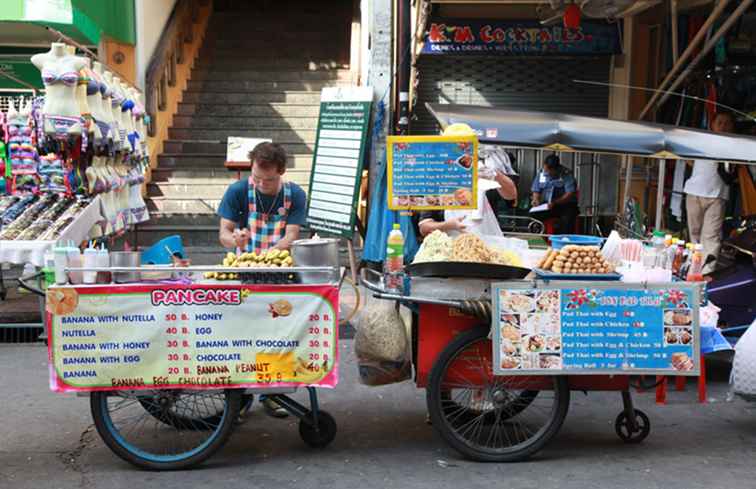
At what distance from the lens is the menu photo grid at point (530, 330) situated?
14.6ft

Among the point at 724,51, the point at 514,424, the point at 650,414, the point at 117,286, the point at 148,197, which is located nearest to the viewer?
the point at 117,286

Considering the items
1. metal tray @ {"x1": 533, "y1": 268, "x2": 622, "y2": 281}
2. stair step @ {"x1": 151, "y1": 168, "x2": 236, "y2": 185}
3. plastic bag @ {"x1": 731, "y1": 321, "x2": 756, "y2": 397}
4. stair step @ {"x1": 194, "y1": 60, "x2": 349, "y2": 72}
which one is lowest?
plastic bag @ {"x1": 731, "y1": 321, "x2": 756, "y2": 397}

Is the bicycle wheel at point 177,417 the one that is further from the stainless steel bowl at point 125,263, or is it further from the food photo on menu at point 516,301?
the food photo on menu at point 516,301

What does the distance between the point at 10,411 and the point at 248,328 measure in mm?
2294

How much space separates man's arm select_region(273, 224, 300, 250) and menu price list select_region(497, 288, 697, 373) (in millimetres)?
1597

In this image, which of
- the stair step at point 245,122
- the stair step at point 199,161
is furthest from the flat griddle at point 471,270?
the stair step at point 245,122

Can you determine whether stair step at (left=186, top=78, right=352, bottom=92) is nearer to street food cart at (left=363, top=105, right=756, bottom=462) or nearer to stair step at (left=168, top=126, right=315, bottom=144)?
stair step at (left=168, top=126, right=315, bottom=144)

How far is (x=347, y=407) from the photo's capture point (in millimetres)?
5691

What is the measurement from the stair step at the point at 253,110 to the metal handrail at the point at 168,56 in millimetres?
560

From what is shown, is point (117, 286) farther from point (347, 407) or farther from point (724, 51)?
point (724, 51)

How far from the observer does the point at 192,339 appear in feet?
14.3

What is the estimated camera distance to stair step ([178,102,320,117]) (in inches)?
533

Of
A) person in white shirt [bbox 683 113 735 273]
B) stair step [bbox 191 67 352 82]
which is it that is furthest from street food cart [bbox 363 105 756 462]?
stair step [bbox 191 67 352 82]

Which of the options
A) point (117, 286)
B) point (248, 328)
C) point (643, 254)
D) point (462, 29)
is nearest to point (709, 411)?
point (643, 254)
